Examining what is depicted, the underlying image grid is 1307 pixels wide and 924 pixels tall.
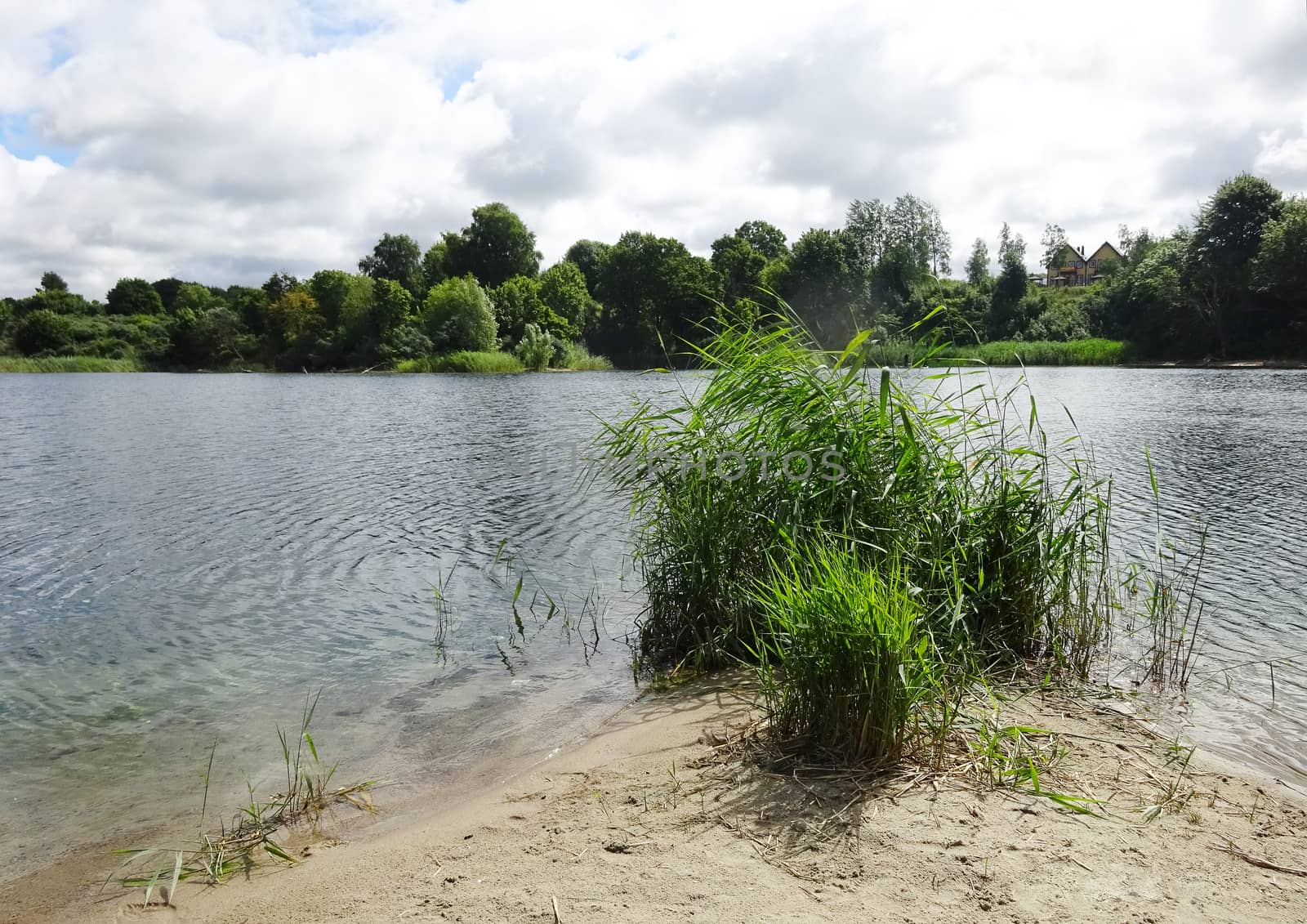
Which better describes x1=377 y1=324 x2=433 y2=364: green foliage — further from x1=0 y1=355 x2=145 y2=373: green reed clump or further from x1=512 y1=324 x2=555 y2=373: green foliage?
x1=0 y1=355 x2=145 y2=373: green reed clump

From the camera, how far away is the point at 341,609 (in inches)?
338

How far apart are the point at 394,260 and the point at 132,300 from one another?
36.7m

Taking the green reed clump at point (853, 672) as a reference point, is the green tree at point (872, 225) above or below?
above

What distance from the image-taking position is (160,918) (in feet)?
11.6

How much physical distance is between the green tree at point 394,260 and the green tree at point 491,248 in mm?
4570

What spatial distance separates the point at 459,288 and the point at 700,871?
72100 mm

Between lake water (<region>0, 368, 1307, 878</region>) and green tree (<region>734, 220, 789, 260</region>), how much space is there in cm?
8324

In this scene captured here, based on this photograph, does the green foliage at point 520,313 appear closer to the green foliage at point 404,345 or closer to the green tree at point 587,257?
the green foliage at point 404,345

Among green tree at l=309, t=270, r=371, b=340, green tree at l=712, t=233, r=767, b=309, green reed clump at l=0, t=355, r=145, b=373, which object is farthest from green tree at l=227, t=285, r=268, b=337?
green tree at l=712, t=233, r=767, b=309

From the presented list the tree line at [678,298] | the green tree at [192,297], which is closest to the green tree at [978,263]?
the tree line at [678,298]

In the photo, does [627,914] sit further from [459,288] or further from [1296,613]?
[459,288]

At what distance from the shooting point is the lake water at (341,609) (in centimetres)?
534

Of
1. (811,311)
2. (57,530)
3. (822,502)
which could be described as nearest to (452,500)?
(57,530)

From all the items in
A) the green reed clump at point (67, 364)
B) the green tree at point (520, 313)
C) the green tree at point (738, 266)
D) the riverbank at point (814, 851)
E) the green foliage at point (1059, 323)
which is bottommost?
the riverbank at point (814, 851)
